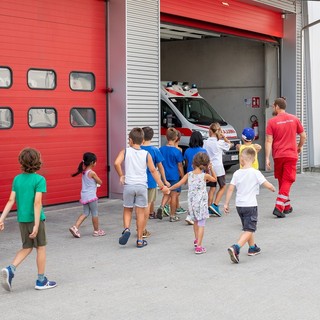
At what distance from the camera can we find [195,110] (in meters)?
18.2

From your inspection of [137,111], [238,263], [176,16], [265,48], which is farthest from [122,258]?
[265,48]

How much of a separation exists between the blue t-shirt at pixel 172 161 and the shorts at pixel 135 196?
196cm

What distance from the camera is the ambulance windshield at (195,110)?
1786 cm

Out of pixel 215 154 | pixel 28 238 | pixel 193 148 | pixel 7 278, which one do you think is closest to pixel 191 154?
pixel 193 148

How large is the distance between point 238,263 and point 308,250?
1180 millimetres

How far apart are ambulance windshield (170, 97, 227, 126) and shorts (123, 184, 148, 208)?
8.86 metres

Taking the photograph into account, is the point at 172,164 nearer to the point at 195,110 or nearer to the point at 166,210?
the point at 166,210

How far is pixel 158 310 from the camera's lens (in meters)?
6.17

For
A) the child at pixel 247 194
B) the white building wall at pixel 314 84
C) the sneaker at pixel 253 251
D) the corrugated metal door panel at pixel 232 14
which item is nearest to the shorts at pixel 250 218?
the child at pixel 247 194

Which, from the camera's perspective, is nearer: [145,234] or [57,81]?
[145,234]

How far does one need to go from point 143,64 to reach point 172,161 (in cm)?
326

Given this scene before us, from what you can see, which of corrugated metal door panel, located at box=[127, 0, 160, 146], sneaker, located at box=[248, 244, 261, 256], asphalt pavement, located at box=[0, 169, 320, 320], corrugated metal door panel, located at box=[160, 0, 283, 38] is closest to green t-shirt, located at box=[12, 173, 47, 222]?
asphalt pavement, located at box=[0, 169, 320, 320]

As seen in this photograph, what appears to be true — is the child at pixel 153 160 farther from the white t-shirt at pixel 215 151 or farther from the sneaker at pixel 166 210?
the white t-shirt at pixel 215 151

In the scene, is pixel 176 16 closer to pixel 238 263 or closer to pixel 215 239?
pixel 215 239
